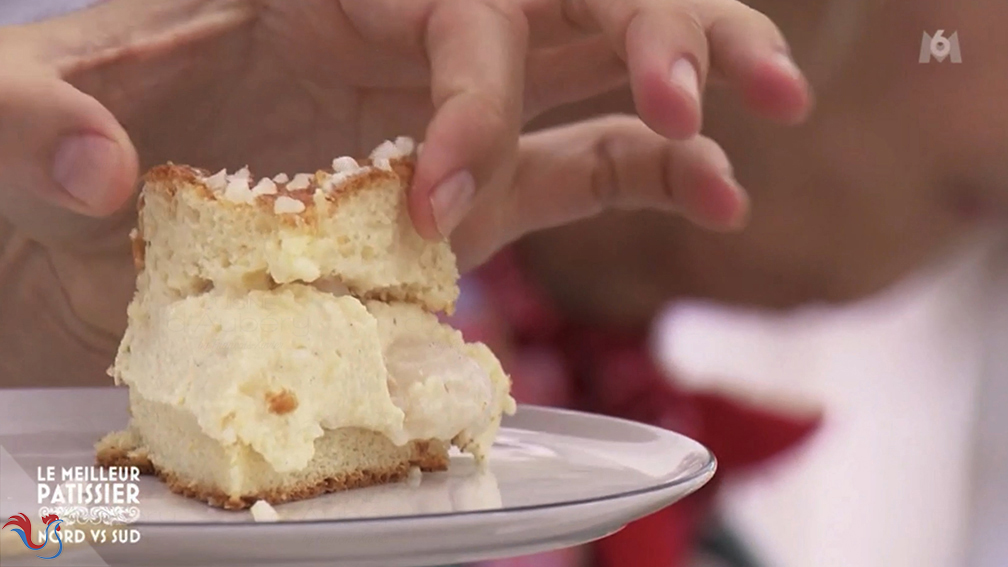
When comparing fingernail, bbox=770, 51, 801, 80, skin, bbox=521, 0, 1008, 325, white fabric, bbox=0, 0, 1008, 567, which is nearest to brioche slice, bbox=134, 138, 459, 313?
fingernail, bbox=770, 51, 801, 80

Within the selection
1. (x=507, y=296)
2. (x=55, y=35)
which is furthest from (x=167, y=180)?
(x=507, y=296)

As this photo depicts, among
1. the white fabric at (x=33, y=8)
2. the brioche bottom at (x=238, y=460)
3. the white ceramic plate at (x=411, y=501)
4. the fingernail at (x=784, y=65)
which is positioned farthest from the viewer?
the white fabric at (x=33, y=8)

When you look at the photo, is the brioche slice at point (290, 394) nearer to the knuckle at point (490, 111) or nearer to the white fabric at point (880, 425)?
the knuckle at point (490, 111)

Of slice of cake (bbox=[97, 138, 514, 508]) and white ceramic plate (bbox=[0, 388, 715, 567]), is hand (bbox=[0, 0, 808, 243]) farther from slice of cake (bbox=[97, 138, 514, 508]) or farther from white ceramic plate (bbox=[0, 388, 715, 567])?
white ceramic plate (bbox=[0, 388, 715, 567])

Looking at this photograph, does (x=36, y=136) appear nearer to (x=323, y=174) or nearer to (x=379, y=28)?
(x=323, y=174)

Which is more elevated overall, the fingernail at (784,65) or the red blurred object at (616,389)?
the fingernail at (784,65)

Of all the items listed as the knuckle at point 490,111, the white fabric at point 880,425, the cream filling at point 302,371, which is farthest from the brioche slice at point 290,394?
the white fabric at point 880,425

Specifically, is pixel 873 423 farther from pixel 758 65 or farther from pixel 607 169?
pixel 758 65
